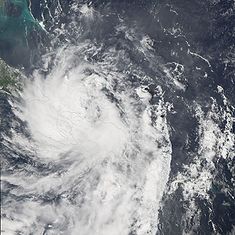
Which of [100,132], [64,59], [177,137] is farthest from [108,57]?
[177,137]

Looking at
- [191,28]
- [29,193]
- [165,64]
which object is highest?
[191,28]

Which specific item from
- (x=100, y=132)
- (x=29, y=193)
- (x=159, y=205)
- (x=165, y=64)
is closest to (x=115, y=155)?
(x=100, y=132)

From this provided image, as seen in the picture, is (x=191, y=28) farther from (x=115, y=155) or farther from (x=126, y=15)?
(x=115, y=155)

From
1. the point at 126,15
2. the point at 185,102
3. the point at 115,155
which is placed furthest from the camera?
the point at 126,15

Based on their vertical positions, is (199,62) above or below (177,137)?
above

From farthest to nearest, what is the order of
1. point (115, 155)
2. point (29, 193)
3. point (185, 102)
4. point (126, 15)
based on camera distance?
1. point (126, 15)
2. point (185, 102)
3. point (115, 155)
4. point (29, 193)

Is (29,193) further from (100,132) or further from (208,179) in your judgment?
(208,179)

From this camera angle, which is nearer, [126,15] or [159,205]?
[159,205]
